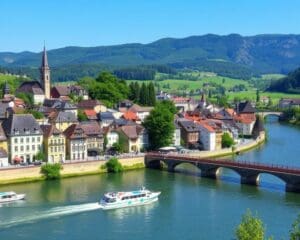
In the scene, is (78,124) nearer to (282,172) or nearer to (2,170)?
(2,170)

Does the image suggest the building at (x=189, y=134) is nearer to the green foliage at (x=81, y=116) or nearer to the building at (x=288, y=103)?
the green foliage at (x=81, y=116)

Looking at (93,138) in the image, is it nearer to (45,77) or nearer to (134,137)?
(134,137)

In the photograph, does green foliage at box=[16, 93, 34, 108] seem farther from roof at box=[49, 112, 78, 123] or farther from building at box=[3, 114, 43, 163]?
building at box=[3, 114, 43, 163]

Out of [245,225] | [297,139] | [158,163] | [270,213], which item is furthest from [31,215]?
[297,139]

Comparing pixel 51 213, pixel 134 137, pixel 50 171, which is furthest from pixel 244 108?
pixel 51 213

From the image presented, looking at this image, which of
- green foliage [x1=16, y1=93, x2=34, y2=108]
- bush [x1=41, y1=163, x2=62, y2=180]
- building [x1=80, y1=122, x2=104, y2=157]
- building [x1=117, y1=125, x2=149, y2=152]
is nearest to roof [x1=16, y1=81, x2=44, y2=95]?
green foliage [x1=16, y1=93, x2=34, y2=108]

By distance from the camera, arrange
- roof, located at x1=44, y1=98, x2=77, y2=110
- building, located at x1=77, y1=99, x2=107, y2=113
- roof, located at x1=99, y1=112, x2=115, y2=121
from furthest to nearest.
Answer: building, located at x1=77, y1=99, x2=107, y2=113 < roof, located at x1=44, y1=98, x2=77, y2=110 < roof, located at x1=99, y1=112, x2=115, y2=121

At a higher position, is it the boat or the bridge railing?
the bridge railing
